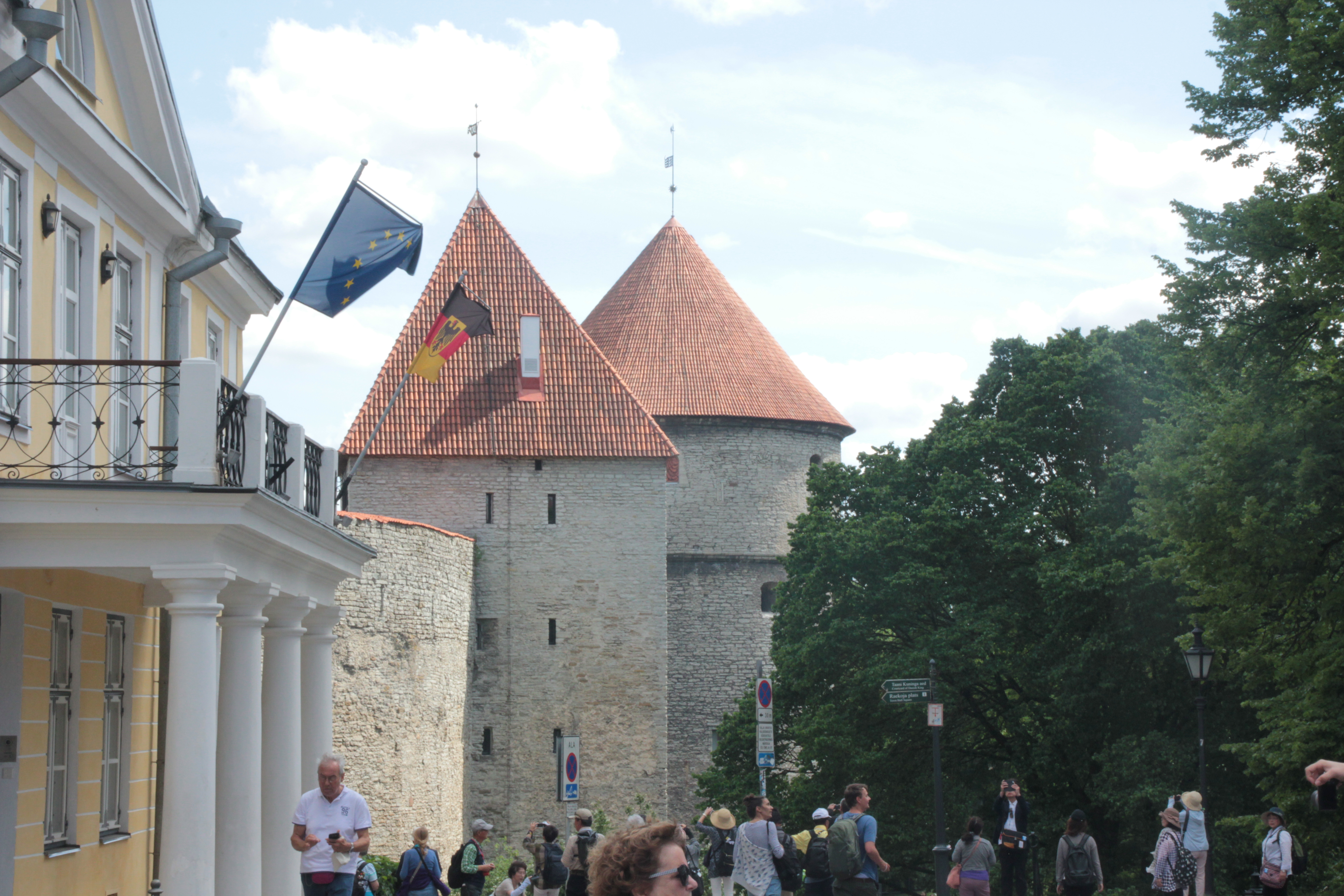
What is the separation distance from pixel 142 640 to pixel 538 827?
14.5 feet

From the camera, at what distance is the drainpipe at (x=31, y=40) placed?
9.98 metres

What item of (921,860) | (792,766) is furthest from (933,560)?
(792,766)

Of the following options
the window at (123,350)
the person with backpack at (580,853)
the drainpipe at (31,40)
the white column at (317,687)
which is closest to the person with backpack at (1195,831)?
the person with backpack at (580,853)

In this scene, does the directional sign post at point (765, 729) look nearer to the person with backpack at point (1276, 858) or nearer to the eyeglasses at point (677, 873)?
the person with backpack at point (1276, 858)

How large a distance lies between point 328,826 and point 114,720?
4.30 m

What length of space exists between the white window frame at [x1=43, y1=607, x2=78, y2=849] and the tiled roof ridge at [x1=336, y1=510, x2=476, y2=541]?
1493cm

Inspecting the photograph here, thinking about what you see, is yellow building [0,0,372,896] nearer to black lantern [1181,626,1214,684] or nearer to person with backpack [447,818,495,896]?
person with backpack [447,818,495,896]

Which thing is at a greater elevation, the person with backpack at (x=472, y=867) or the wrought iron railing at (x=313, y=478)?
the wrought iron railing at (x=313, y=478)

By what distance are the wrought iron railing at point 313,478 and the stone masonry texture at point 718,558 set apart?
28339mm

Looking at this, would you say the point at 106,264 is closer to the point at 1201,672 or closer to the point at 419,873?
the point at 419,873

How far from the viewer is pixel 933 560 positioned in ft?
96.8

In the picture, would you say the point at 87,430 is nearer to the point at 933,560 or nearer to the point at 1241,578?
the point at 1241,578

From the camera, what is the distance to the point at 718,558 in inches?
1709

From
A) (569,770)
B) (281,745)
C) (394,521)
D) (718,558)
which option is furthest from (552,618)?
(281,745)
